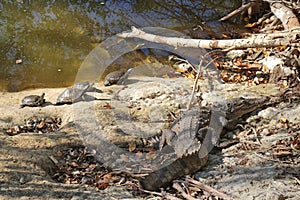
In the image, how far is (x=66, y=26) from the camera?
859 centimetres

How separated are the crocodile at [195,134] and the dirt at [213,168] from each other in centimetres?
16

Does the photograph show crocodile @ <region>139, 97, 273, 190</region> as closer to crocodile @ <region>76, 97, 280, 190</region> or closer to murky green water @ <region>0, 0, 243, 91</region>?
crocodile @ <region>76, 97, 280, 190</region>

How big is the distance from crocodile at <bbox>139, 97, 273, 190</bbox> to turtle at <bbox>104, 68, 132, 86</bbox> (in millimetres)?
1986

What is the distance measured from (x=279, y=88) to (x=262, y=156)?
203 centimetres

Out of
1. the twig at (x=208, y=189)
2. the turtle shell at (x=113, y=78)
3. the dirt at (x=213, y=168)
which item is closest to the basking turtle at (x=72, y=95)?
the turtle shell at (x=113, y=78)

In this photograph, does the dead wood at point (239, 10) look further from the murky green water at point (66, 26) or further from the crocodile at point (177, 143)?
the crocodile at point (177, 143)

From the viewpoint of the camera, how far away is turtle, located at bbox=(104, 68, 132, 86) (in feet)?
22.2

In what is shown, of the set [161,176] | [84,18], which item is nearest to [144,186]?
[161,176]

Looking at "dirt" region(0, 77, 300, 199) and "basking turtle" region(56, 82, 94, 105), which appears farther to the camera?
"basking turtle" region(56, 82, 94, 105)

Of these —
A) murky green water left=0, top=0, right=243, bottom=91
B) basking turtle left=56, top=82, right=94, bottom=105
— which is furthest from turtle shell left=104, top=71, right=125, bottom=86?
murky green water left=0, top=0, right=243, bottom=91

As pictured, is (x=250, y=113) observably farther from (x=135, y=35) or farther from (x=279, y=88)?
(x=135, y=35)

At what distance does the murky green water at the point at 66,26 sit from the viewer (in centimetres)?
721

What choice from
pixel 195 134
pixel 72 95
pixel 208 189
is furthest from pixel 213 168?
pixel 72 95

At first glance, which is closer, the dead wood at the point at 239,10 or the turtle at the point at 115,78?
the turtle at the point at 115,78
